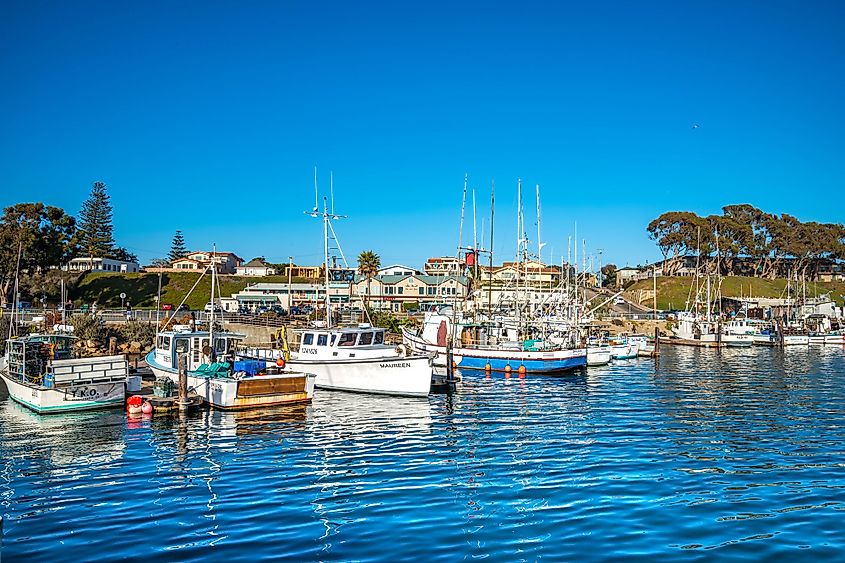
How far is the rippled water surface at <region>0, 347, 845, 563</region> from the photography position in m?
15.0

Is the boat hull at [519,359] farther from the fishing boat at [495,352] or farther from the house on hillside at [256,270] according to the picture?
the house on hillside at [256,270]

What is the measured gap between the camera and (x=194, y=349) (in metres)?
36.8

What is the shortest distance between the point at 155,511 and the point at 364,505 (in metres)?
5.01

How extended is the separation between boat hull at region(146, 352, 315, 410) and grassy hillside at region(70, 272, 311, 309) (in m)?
87.1

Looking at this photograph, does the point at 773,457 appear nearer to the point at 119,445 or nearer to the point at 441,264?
the point at 119,445

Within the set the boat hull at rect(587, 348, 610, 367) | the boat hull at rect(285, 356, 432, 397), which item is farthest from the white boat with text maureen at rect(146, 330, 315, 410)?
the boat hull at rect(587, 348, 610, 367)

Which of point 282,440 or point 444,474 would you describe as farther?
point 282,440

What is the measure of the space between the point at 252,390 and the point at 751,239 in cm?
14116

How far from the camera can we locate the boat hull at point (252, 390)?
32.8m

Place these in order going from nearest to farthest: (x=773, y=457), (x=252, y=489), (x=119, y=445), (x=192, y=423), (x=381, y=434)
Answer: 1. (x=252, y=489)
2. (x=773, y=457)
3. (x=119, y=445)
4. (x=381, y=434)
5. (x=192, y=423)

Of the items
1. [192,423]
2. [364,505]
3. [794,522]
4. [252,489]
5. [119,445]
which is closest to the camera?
[794,522]

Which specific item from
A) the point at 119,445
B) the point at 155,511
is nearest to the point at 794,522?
the point at 155,511

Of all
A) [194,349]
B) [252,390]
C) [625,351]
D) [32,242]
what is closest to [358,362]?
[252,390]

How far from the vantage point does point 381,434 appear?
27719mm
